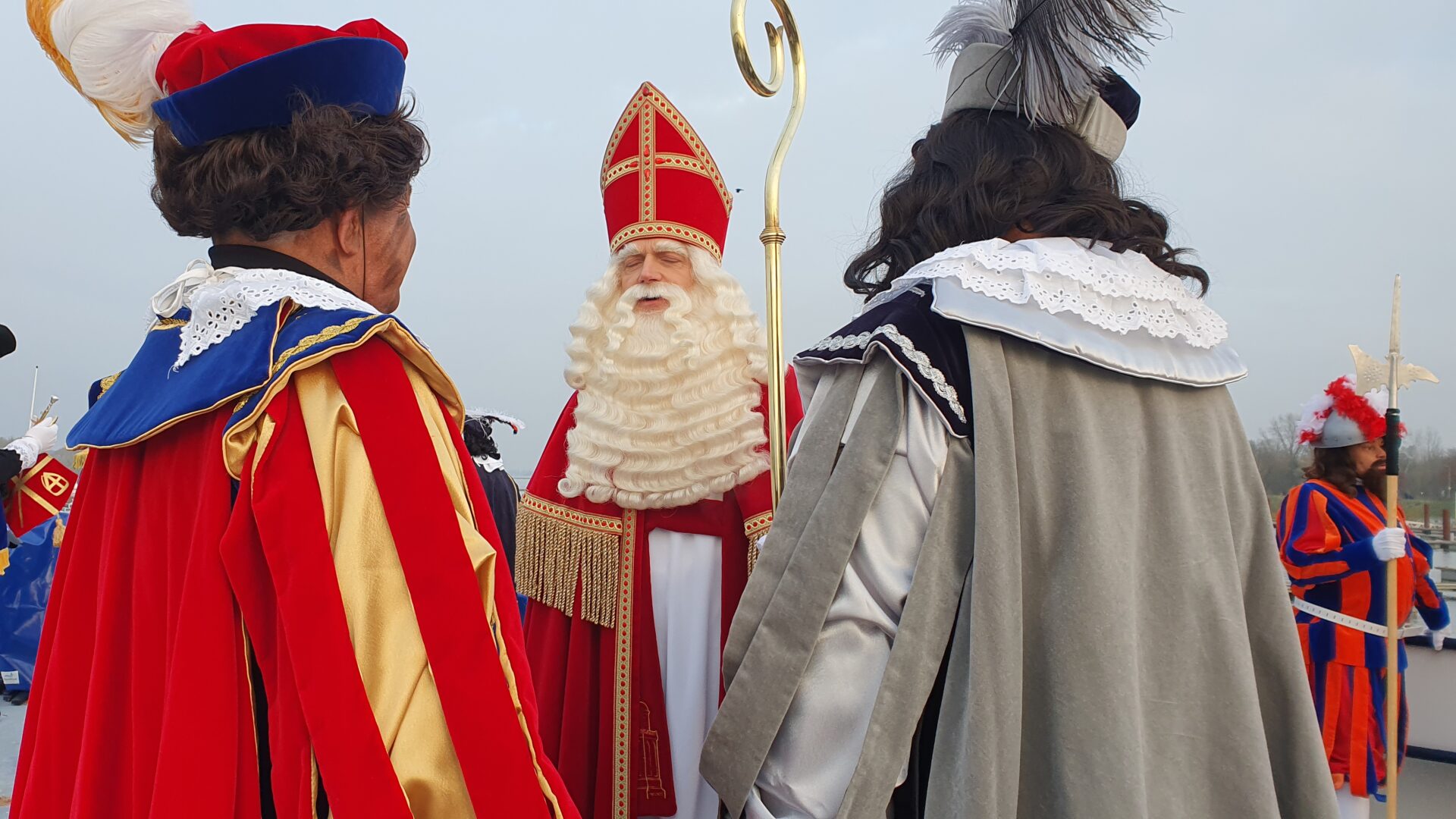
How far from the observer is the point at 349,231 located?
157 cm

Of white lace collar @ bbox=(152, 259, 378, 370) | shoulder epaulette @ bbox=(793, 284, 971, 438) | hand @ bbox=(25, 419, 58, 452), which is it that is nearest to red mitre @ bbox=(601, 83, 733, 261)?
shoulder epaulette @ bbox=(793, 284, 971, 438)

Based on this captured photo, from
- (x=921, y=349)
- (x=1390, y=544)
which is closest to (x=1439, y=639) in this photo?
(x=1390, y=544)

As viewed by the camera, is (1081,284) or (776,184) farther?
(776,184)

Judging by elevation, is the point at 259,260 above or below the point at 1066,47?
below

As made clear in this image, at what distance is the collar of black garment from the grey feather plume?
127 cm

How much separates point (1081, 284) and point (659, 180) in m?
2.10

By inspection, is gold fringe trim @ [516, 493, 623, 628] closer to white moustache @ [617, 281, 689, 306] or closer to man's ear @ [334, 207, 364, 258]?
white moustache @ [617, 281, 689, 306]

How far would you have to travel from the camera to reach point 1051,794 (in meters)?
1.43

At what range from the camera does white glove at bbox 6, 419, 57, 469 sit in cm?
597

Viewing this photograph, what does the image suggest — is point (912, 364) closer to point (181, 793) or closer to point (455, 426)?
point (455, 426)

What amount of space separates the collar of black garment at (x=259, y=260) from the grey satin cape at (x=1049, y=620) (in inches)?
33.8

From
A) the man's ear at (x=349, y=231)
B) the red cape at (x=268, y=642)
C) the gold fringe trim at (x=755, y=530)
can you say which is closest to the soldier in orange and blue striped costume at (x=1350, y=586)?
the gold fringe trim at (x=755, y=530)

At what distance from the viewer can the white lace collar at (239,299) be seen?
Answer: 4.54ft

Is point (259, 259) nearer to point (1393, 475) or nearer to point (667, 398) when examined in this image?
point (667, 398)
